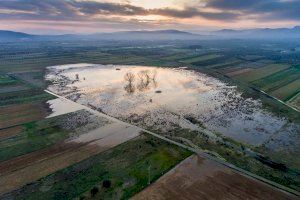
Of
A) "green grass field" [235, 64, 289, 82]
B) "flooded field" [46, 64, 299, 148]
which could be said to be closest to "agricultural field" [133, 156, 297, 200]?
"flooded field" [46, 64, 299, 148]

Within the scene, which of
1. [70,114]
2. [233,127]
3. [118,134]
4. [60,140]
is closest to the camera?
[60,140]

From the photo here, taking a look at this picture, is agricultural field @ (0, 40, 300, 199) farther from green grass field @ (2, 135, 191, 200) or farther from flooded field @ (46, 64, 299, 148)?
flooded field @ (46, 64, 299, 148)

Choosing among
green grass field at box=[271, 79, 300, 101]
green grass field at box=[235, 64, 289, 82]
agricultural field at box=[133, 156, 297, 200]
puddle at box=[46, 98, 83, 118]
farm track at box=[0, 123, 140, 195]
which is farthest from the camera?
green grass field at box=[235, 64, 289, 82]

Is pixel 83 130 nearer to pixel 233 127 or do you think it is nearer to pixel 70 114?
pixel 70 114

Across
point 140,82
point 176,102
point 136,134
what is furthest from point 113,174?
point 140,82

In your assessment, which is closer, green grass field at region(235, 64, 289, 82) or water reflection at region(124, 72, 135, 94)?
water reflection at region(124, 72, 135, 94)

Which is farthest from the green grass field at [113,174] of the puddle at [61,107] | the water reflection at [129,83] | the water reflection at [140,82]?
the water reflection at [140,82]

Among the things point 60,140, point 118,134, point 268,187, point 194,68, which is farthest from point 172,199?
point 194,68

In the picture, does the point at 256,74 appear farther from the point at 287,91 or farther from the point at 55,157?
the point at 55,157
